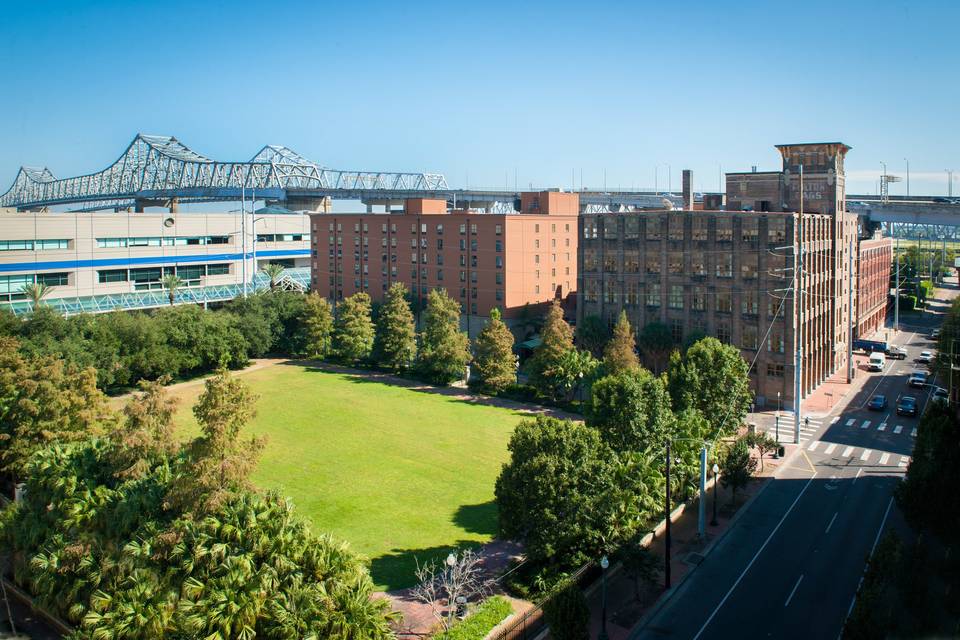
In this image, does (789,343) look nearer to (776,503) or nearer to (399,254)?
(776,503)

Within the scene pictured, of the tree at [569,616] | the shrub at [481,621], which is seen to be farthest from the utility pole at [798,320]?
the tree at [569,616]

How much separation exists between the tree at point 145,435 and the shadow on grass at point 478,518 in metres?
13.9

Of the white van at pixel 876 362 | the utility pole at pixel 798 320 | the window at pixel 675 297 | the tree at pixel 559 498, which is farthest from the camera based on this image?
the white van at pixel 876 362

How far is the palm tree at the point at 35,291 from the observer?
69.7 m

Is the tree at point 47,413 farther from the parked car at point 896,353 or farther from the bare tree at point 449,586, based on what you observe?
the parked car at point 896,353

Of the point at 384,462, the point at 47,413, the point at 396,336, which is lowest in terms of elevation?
the point at 384,462

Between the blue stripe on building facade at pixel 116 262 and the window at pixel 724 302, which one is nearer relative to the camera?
the window at pixel 724 302

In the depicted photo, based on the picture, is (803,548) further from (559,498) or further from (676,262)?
(676,262)

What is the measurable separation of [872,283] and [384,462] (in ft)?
224

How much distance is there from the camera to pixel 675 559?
110ft

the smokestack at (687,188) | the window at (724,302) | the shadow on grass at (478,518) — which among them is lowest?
the shadow on grass at (478,518)

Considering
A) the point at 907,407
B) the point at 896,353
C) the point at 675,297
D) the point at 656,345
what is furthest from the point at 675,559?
the point at 896,353

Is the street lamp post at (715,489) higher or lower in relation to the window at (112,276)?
lower

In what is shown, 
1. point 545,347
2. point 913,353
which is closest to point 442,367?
point 545,347
